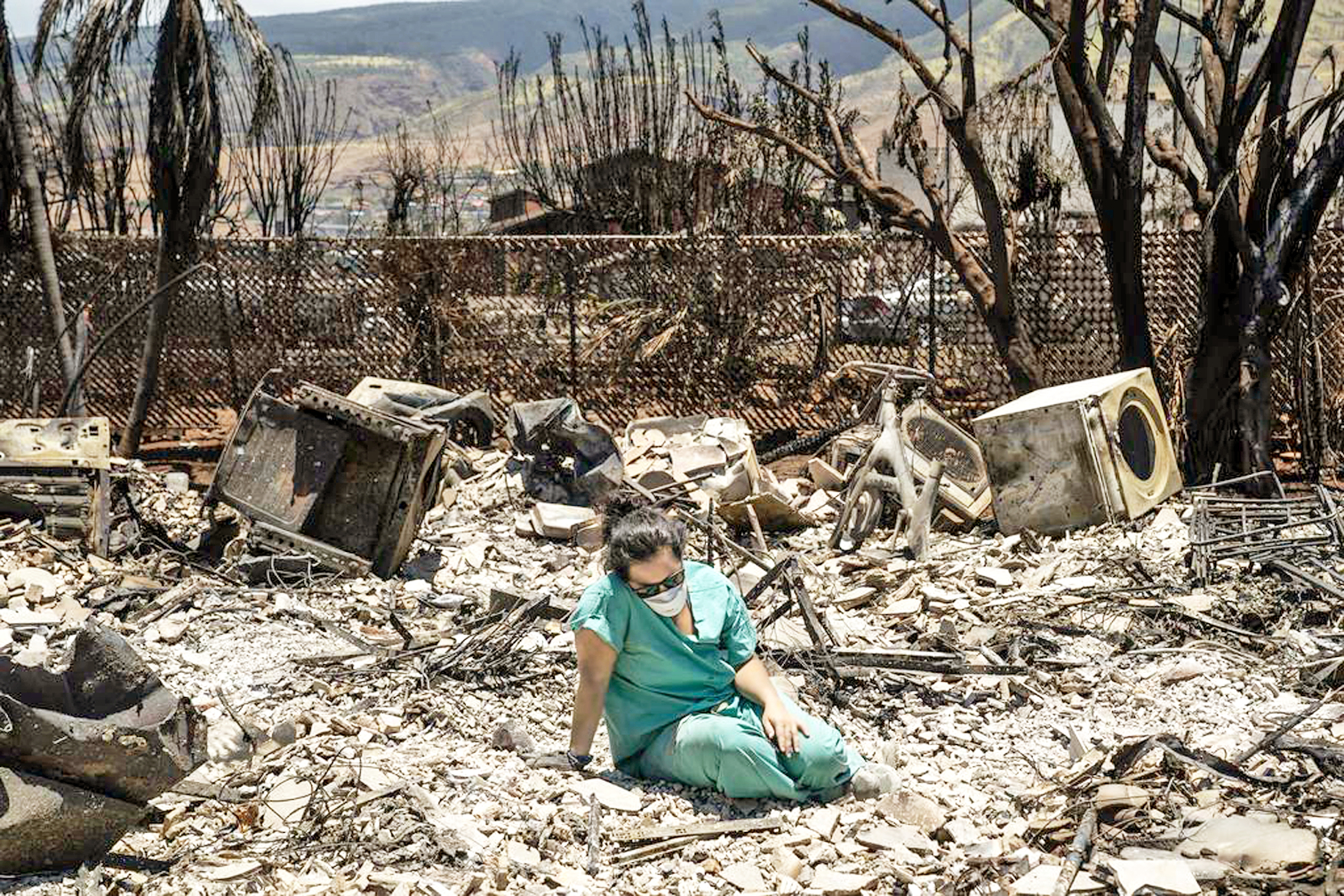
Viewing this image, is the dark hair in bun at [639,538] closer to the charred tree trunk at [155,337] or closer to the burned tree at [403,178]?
the charred tree trunk at [155,337]

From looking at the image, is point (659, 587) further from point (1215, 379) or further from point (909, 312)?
point (909, 312)

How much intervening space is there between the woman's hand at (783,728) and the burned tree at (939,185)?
19.3 ft

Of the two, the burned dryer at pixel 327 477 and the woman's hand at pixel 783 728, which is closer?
the woman's hand at pixel 783 728

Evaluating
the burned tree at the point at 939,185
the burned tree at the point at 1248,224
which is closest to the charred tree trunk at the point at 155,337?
the burned tree at the point at 939,185

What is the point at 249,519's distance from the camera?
26.2 feet

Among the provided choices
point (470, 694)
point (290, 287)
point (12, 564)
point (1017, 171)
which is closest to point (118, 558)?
point (12, 564)

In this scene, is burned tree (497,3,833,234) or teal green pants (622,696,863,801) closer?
teal green pants (622,696,863,801)

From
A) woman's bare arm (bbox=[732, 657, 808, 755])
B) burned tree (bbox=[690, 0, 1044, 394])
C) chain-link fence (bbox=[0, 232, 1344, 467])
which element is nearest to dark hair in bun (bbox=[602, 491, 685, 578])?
woman's bare arm (bbox=[732, 657, 808, 755])

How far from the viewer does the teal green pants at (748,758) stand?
493 centimetres

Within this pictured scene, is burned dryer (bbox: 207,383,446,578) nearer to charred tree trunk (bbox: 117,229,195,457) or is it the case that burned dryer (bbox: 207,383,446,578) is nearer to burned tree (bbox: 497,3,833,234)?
charred tree trunk (bbox: 117,229,195,457)

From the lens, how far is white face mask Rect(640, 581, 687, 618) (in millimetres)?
5043

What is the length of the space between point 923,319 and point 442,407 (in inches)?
152

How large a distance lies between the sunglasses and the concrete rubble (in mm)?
688

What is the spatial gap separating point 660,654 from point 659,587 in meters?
0.26
